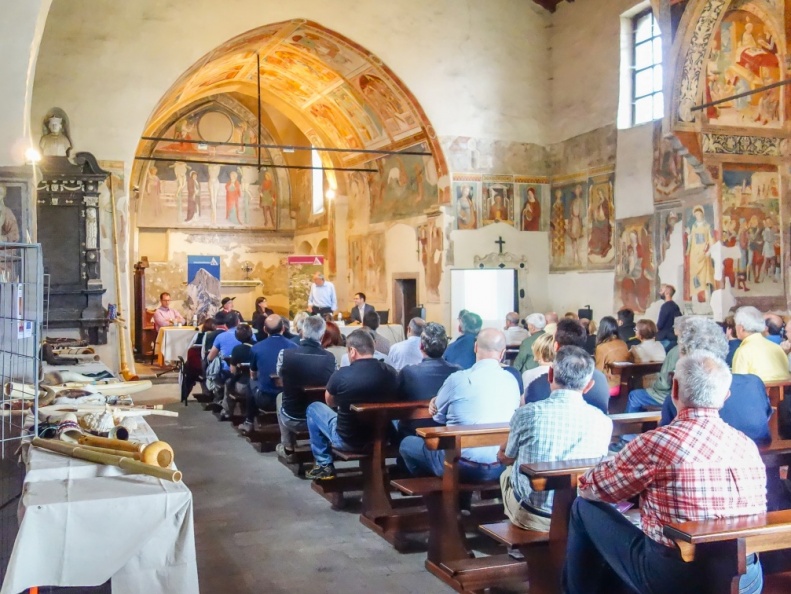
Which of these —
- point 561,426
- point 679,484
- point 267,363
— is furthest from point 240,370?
point 679,484

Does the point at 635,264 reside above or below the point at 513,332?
above

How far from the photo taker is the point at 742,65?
463 inches

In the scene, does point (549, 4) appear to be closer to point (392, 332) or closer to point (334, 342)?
point (392, 332)

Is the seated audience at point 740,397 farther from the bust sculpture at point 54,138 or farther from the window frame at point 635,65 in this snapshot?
the bust sculpture at point 54,138

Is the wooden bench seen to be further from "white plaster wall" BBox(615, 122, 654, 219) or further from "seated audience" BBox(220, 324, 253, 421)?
"white plaster wall" BBox(615, 122, 654, 219)

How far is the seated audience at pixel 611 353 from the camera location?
830 cm

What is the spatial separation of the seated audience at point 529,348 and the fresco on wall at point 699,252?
4904mm

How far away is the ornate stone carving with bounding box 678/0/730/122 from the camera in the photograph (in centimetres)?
1106

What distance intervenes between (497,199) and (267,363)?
894 cm

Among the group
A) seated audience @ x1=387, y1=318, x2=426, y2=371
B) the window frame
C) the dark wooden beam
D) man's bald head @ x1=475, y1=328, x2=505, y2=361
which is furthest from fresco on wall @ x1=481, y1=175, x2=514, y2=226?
man's bald head @ x1=475, y1=328, x2=505, y2=361

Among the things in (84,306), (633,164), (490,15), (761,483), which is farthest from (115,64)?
(761,483)

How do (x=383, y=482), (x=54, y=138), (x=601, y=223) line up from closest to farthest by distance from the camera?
1. (x=383, y=482)
2. (x=54, y=138)
3. (x=601, y=223)

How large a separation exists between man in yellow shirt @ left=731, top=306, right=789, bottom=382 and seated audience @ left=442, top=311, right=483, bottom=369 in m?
2.28

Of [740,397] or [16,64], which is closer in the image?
[740,397]
